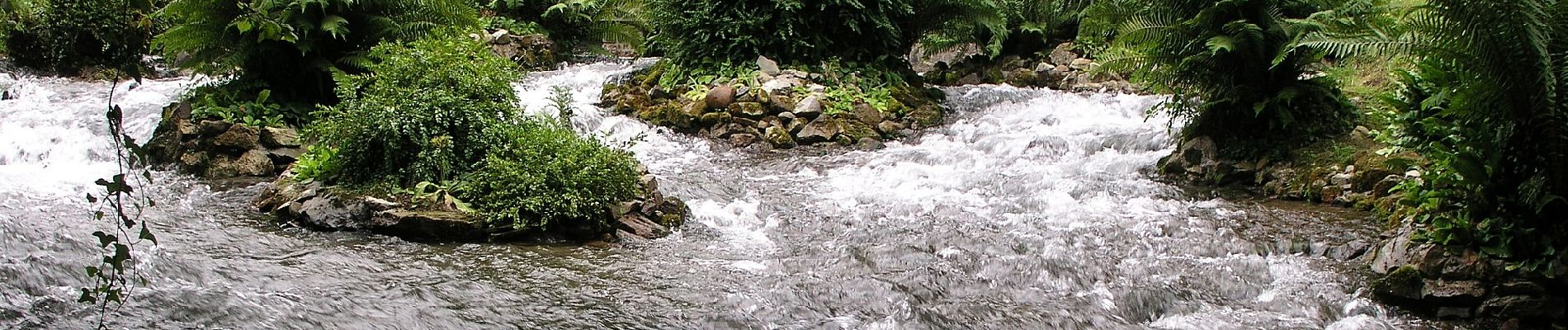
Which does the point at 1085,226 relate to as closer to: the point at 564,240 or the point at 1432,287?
the point at 1432,287

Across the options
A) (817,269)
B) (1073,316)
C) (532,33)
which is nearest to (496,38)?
(532,33)

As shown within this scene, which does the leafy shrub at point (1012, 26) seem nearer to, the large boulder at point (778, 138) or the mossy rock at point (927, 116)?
the mossy rock at point (927, 116)

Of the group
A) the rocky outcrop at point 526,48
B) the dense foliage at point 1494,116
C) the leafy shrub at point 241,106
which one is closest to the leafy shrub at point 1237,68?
the dense foliage at point 1494,116

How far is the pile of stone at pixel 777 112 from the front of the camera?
37.6 ft

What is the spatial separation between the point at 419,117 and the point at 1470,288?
648 centimetres

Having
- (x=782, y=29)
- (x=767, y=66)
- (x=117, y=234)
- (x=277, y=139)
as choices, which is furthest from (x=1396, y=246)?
(x=277, y=139)

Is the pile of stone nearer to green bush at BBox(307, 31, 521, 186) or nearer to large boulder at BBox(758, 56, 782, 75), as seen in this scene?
large boulder at BBox(758, 56, 782, 75)

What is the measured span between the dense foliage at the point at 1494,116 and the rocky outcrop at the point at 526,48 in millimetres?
12725

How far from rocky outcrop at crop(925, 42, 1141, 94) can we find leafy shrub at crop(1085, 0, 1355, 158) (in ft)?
19.8

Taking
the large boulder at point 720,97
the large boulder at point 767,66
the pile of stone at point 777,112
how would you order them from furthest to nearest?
1. the large boulder at point 767,66
2. the large boulder at point 720,97
3. the pile of stone at point 777,112

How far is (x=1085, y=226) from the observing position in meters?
7.34

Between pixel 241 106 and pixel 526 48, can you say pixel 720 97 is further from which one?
pixel 526 48

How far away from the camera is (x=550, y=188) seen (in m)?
7.14

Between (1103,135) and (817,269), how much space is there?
5270mm
